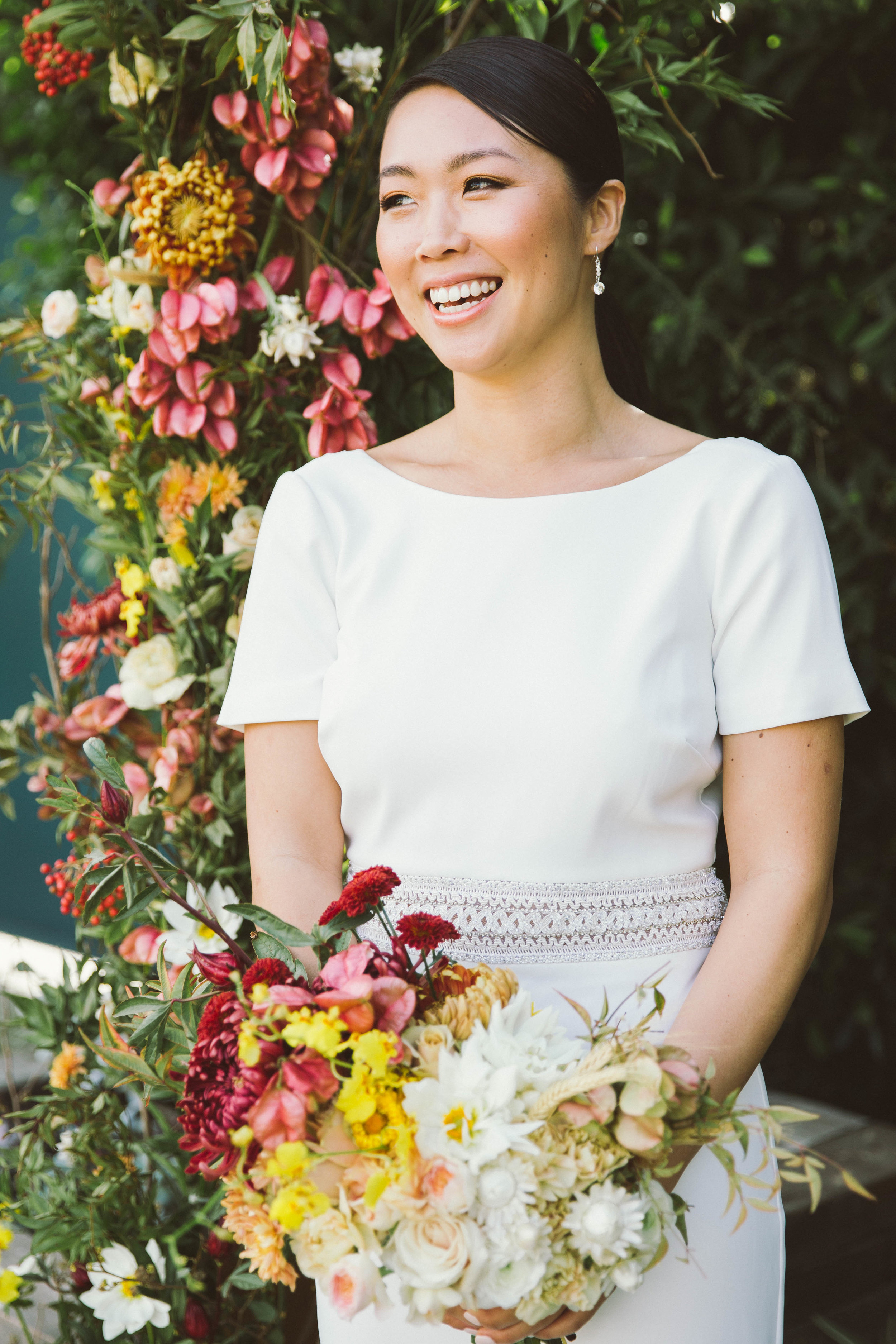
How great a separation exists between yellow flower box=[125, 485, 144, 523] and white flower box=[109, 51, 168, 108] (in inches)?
20.7

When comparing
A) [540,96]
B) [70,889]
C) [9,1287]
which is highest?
[540,96]

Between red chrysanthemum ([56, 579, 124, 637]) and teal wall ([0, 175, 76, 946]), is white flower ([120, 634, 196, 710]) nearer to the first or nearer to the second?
red chrysanthemum ([56, 579, 124, 637])

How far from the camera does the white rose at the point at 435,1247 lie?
0.86 metres

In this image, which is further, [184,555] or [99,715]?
[99,715]

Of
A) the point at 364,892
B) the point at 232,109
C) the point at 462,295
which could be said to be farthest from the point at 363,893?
the point at 232,109

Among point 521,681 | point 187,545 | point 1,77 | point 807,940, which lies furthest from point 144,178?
point 1,77

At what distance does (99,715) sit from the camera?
1850 millimetres

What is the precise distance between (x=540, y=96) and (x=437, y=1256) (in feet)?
3.55

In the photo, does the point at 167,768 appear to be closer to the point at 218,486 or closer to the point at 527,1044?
the point at 218,486

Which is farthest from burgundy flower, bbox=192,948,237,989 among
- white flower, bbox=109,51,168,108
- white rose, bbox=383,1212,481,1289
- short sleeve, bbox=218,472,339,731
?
white flower, bbox=109,51,168,108

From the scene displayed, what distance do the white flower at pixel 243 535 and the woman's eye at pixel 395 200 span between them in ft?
1.55

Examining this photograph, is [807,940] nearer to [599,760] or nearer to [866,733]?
[599,760]

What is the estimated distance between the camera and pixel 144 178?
165 cm

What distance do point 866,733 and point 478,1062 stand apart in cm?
238
